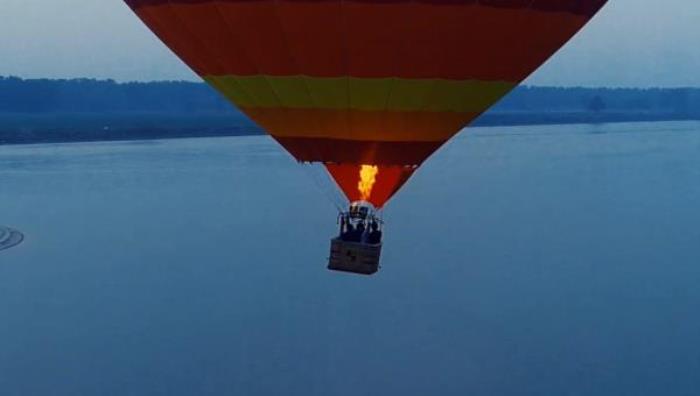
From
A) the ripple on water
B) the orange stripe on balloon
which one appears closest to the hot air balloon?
the orange stripe on balloon

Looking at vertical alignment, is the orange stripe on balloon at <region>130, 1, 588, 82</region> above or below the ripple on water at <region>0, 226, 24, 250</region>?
above

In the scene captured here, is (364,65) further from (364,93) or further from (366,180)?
(366,180)

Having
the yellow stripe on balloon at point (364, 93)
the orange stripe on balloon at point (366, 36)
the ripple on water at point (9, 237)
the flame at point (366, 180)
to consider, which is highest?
the orange stripe on balloon at point (366, 36)

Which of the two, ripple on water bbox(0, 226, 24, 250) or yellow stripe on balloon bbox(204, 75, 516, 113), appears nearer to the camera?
yellow stripe on balloon bbox(204, 75, 516, 113)

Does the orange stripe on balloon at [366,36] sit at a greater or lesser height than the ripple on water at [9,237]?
greater

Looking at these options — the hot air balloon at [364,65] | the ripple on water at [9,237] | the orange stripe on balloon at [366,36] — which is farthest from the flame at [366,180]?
the ripple on water at [9,237]

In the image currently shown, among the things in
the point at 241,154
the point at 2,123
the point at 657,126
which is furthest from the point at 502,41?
the point at 657,126

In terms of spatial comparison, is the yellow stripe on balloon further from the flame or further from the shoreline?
the shoreline

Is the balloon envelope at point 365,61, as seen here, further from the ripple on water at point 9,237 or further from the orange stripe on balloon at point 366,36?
the ripple on water at point 9,237
